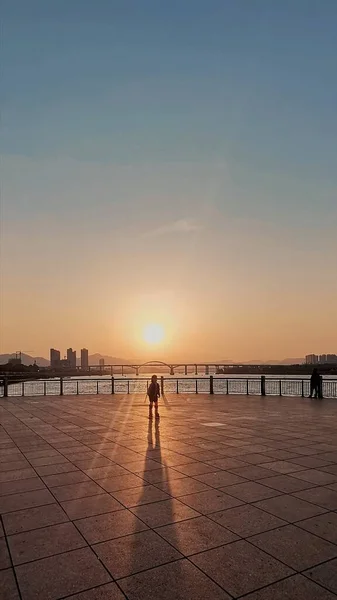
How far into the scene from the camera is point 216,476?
8219 mm

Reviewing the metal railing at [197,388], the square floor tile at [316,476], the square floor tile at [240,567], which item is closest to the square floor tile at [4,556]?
the square floor tile at [240,567]

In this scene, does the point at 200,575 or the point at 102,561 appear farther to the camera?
the point at 102,561

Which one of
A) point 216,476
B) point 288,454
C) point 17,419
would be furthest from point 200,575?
point 17,419

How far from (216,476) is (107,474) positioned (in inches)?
83.7

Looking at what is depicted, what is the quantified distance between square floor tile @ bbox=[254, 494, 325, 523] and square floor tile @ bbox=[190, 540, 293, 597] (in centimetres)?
125

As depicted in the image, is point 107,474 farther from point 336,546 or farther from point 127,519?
point 336,546

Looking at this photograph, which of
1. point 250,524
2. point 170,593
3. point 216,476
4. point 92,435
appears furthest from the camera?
point 92,435

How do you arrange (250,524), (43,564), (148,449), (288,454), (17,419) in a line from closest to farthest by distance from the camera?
(43,564) → (250,524) → (288,454) → (148,449) → (17,419)

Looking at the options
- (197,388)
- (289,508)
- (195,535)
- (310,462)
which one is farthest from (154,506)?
(197,388)

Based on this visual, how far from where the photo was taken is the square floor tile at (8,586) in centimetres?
421

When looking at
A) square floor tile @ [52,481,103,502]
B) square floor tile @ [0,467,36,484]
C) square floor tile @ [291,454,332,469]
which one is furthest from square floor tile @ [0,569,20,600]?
square floor tile @ [291,454,332,469]

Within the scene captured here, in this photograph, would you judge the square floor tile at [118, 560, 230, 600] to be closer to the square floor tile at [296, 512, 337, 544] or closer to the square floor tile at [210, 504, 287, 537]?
the square floor tile at [210, 504, 287, 537]

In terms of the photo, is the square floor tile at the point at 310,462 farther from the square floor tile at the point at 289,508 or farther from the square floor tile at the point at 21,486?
the square floor tile at the point at 21,486

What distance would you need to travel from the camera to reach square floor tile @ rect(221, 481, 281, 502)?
23.0 feet
